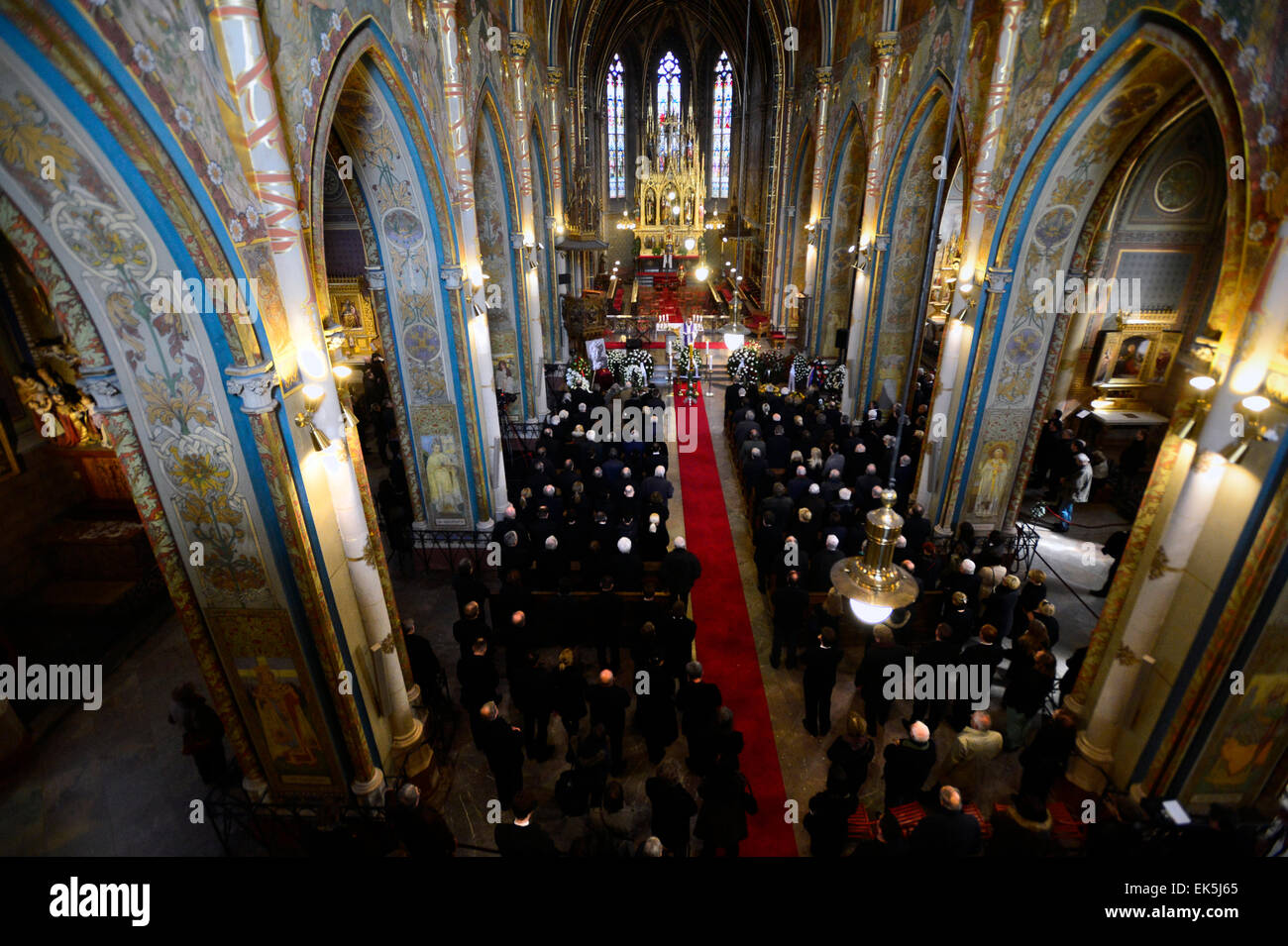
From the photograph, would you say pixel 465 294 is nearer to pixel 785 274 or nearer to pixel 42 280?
pixel 42 280

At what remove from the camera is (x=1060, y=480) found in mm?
12453

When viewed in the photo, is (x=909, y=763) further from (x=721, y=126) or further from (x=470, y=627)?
(x=721, y=126)

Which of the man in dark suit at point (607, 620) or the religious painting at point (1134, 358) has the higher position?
the religious painting at point (1134, 358)

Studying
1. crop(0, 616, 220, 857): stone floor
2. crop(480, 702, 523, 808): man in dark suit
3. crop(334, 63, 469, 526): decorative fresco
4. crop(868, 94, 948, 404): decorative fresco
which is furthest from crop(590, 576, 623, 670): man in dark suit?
crop(868, 94, 948, 404): decorative fresco

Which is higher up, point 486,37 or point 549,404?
point 486,37

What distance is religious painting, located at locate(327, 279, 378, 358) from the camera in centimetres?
1934

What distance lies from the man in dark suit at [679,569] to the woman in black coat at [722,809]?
320 cm

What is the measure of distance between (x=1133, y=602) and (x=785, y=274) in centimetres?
1929

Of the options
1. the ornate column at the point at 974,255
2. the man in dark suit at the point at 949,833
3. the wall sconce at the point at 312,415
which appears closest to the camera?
the man in dark suit at the point at 949,833

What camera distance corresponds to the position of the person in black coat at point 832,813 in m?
5.34

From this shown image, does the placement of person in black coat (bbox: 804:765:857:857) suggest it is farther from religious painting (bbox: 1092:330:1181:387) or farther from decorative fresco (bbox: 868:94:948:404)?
religious painting (bbox: 1092:330:1181:387)

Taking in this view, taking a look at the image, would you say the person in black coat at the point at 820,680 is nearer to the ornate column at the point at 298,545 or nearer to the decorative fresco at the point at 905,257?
the ornate column at the point at 298,545

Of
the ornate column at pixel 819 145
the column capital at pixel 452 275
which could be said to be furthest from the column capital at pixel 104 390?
the ornate column at pixel 819 145

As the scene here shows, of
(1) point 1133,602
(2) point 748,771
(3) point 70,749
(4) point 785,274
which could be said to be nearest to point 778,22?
(4) point 785,274
